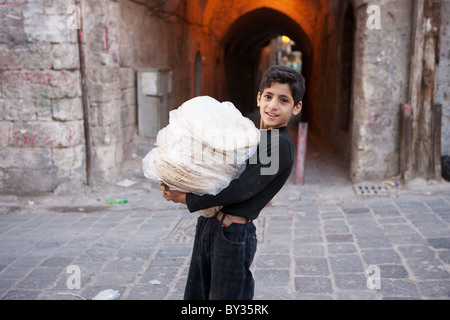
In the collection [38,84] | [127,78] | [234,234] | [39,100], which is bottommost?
[234,234]

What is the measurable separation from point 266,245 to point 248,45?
60.7 ft

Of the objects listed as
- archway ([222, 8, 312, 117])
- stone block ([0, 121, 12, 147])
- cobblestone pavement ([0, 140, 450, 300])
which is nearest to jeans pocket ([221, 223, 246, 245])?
cobblestone pavement ([0, 140, 450, 300])

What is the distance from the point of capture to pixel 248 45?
21.7 m

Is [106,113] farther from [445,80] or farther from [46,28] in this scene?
[445,80]

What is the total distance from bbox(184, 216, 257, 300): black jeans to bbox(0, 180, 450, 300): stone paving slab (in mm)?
1234

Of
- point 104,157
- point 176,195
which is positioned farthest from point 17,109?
point 176,195

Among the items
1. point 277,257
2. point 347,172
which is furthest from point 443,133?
point 277,257

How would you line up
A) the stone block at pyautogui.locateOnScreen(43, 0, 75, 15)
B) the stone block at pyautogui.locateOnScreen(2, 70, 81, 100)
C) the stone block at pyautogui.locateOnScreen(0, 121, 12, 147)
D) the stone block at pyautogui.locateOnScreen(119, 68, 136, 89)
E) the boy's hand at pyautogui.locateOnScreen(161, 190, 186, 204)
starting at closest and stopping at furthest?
1. the boy's hand at pyautogui.locateOnScreen(161, 190, 186, 204)
2. the stone block at pyautogui.locateOnScreen(43, 0, 75, 15)
3. the stone block at pyautogui.locateOnScreen(2, 70, 81, 100)
4. the stone block at pyautogui.locateOnScreen(0, 121, 12, 147)
5. the stone block at pyautogui.locateOnScreen(119, 68, 136, 89)

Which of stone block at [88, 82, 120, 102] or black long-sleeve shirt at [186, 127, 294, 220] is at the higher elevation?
stone block at [88, 82, 120, 102]

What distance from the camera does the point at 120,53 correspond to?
287 inches

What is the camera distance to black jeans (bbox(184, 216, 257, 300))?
81.3 inches

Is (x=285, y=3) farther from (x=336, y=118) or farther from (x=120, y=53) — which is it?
(x=120, y=53)

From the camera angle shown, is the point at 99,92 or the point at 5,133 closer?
the point at 5,133

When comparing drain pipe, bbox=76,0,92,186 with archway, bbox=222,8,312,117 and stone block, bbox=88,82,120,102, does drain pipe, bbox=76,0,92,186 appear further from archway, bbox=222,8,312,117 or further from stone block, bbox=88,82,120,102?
archway, bbox=222,8,312,117
